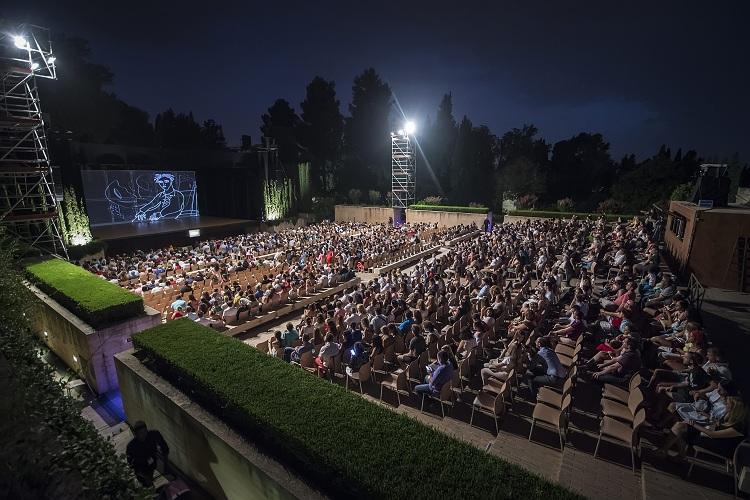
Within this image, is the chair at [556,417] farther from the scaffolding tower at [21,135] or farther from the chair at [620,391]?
the scaffolding tower at [21,135]

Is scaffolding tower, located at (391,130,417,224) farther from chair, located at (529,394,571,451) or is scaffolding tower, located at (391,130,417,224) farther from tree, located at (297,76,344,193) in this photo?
chair, located at (529,394,571,451)

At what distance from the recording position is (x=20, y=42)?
1407cm

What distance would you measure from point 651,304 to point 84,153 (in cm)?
3158

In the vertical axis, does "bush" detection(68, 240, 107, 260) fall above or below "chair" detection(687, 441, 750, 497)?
below

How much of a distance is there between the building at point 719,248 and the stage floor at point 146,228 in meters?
27.8

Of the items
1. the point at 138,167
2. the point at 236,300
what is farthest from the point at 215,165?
the point at 236,300

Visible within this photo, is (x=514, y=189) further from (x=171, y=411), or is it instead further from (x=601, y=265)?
(x=171, y=411)

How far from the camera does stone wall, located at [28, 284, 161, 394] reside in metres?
8.09

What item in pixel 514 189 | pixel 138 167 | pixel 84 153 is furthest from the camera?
pixel 514 189

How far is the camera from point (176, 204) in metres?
32.2

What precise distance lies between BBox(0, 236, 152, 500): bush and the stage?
2063 cm

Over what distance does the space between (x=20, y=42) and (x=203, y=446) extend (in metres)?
18.4

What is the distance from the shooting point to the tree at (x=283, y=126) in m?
45.4

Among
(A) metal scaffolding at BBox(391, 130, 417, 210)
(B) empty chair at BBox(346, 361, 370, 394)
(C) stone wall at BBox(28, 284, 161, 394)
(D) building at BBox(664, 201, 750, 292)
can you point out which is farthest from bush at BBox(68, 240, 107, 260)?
(D) building at BBox(664, 201, 750, 292)
